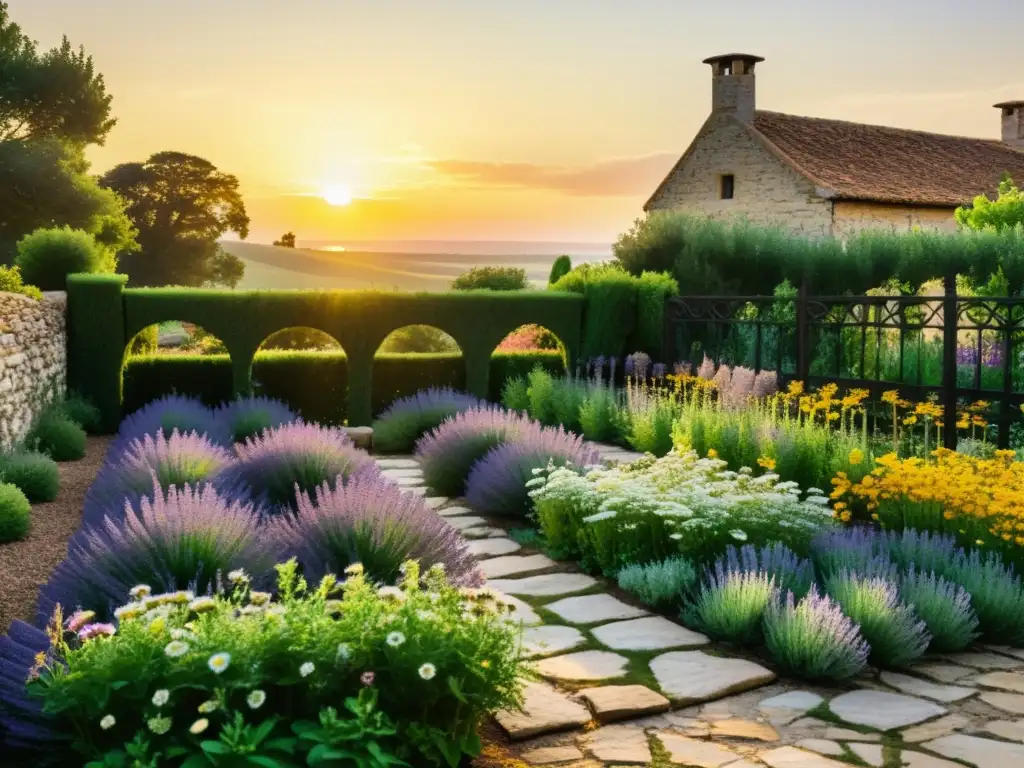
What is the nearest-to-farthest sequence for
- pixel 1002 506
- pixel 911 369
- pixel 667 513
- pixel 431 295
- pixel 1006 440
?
pixel 667 513 < pixel 1002 506 < pixel 1006 440 < pixel 911 369 < pixel 431 295

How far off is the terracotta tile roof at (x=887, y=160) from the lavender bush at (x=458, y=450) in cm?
1446

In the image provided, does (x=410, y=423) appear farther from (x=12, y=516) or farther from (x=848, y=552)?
(x=848, y=552)

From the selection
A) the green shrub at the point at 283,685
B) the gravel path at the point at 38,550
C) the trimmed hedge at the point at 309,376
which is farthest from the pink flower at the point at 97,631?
the trimmed hedge at the point at 309,376

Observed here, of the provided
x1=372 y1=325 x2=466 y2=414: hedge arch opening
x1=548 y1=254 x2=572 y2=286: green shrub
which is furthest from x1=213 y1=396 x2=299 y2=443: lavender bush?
x1=548 y1=254 x2=572 y2=286: green shrub

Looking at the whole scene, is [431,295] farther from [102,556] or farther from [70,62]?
[70,62]

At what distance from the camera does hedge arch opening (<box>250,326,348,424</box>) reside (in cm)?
1416

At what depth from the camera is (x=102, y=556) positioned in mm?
4070

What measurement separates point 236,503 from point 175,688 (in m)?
1.64

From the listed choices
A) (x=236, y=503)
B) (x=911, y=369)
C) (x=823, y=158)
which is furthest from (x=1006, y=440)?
(x=823, y=158)

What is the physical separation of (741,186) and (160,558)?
20.3 meters

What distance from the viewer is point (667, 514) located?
5508 millimetres

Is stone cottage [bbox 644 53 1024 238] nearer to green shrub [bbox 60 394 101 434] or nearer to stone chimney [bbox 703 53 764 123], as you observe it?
stone chimney [bbox 703 53 764 123]

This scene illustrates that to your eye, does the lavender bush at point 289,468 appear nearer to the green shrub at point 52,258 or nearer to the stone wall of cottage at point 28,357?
the stone wall of cottage at point 28,357

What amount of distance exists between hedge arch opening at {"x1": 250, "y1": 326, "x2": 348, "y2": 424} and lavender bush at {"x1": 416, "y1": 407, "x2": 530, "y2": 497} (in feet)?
19.6
